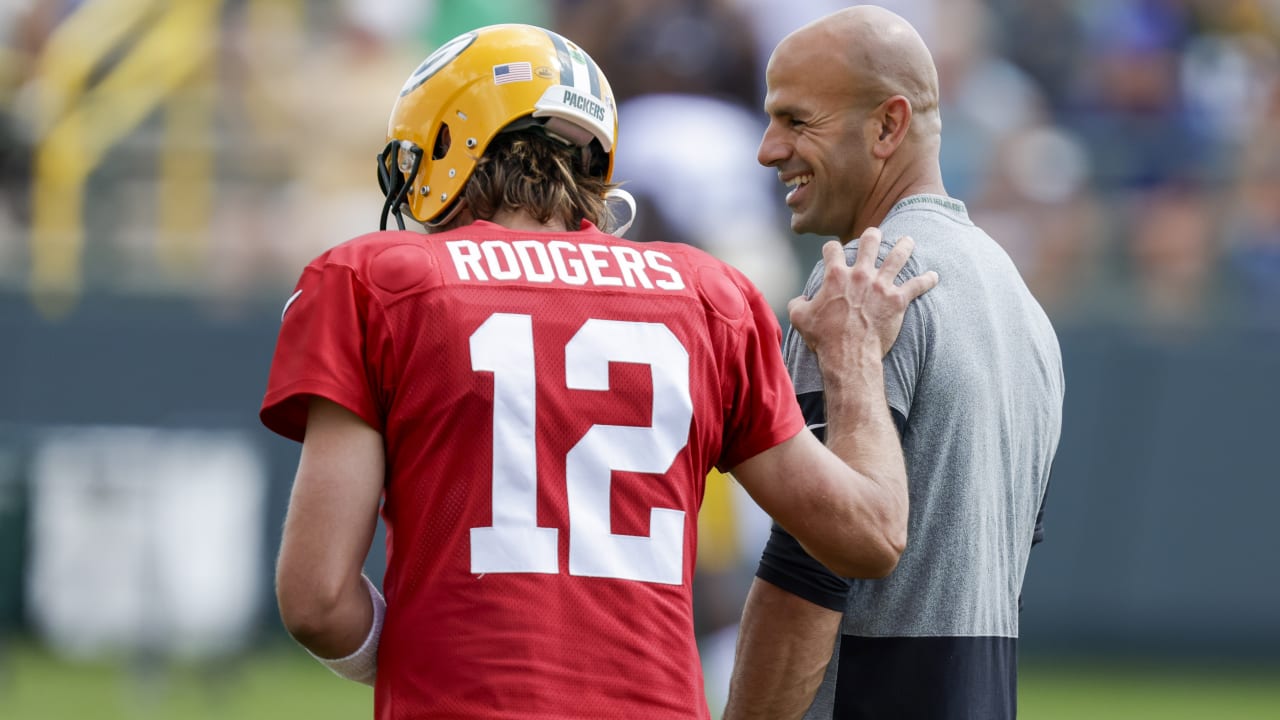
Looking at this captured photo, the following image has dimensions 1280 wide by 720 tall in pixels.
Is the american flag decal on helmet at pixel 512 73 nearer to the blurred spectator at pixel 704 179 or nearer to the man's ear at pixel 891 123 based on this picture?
the man's ear at pixel 891 123

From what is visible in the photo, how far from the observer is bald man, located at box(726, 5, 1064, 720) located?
333cm

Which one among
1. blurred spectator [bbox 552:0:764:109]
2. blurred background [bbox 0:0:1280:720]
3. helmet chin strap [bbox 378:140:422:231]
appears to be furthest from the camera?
blurred spectator [bbox 552:0:764:109]

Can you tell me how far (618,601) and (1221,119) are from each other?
9.72 meters

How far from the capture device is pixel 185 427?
31.6 ft

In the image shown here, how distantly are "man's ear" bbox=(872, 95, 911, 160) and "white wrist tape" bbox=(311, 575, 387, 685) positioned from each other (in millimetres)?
1390

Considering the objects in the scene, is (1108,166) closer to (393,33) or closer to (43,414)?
(393,33)

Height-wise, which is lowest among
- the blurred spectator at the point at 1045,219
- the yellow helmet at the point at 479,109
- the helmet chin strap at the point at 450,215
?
the helmet chin strap at the point at 450,215

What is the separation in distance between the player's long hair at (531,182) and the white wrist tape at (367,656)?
691 millimetres

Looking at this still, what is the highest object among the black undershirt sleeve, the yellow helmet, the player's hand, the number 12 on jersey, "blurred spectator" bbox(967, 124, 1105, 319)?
"blurred spectator" bbox(967, 124, 1105, 319)

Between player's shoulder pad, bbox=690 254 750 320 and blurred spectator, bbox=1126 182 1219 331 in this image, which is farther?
blurred spectator, bbox=1126 182 1219 331

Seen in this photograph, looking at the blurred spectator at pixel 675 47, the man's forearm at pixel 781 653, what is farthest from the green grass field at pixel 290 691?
the man's forearm at pixel 781 653

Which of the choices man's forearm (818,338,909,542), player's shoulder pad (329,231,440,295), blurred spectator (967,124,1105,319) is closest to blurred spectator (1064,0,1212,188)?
blurred spectator (967,124,1105,319)

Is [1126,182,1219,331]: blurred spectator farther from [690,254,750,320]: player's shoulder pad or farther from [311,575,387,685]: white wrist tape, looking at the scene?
[311,575,387,685]: white wrist tape

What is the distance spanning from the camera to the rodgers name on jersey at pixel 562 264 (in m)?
2.90
